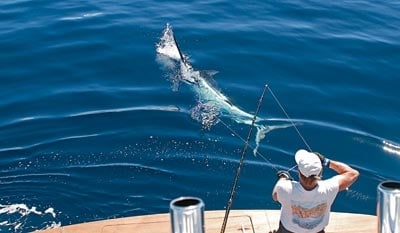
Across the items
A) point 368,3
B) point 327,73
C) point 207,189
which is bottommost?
point 207,189

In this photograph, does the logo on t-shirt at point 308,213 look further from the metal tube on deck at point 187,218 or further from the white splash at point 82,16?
the white splash at point 82,16

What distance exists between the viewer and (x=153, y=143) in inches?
450

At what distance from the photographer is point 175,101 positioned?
13.1 m

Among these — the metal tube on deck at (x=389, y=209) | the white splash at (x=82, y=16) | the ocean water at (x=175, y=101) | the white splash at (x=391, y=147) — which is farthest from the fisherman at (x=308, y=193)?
the white splash at (x=82, y=16)

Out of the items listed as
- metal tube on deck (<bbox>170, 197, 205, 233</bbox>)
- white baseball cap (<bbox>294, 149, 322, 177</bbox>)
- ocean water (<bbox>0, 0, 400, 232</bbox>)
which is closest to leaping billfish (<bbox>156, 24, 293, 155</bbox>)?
ocean water (<bbox>0, 0, 400, 232</bbox>)

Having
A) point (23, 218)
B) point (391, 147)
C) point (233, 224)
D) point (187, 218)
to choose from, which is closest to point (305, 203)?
point (187, 218)

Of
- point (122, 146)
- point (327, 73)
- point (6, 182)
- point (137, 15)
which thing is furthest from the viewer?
point (137, 15)

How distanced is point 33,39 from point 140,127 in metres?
5.69

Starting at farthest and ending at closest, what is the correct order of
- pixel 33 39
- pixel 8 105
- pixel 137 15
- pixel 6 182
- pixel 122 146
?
pixel 137 15, pixel 33 39, pixel 8 105, pixel 122 146, pixel 6 182

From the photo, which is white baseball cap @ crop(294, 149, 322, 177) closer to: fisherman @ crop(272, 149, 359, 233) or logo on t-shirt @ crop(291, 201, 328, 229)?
fisherman @ crop(272, 149, 359, 233)

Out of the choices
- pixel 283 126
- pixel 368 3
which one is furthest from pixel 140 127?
pixel 368 3

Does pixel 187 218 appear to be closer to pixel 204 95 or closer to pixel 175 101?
pixel 175 101

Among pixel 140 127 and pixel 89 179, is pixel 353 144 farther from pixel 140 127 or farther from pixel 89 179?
pixel 89 179

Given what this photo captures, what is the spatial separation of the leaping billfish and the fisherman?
4880mm
